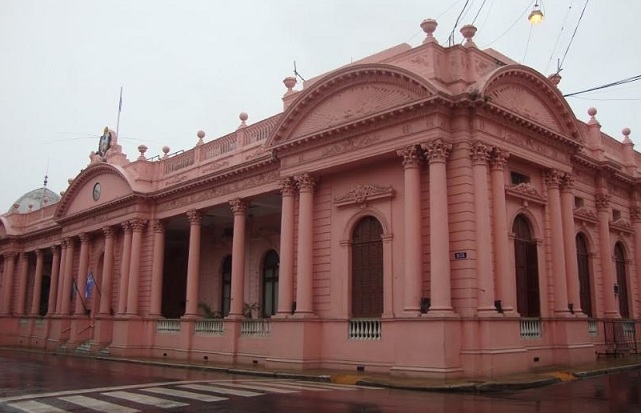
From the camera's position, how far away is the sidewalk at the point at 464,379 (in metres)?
13.9

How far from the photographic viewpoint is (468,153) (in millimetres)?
16609

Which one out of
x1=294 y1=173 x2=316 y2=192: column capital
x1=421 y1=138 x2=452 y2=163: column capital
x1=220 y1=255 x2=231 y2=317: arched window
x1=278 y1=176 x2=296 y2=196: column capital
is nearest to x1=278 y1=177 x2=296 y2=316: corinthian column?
x1=278 y1=176 x2=296 y2=196: column capital

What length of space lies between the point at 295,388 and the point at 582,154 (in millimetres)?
13728

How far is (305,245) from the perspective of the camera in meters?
19.5

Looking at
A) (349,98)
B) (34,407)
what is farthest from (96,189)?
(34,407)

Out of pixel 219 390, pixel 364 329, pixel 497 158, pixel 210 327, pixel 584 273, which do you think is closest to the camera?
pixel 219 390

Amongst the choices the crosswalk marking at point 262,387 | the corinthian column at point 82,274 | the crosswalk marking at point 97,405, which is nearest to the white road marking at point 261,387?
the crosswalk marking at point 262,387

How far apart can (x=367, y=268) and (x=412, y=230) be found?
264 cm

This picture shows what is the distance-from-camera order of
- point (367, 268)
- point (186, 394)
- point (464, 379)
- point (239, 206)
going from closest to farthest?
point (186, 394), point (464, 379), point (367, 268), point (239, 206)

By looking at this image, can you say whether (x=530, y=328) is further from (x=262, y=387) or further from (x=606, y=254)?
(x=262, y=387)

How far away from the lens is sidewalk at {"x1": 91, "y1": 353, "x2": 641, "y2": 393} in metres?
13.9

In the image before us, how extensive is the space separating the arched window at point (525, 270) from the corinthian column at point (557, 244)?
24.9 inches

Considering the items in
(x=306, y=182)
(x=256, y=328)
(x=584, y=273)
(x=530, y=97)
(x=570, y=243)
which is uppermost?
(x=530, y=97)

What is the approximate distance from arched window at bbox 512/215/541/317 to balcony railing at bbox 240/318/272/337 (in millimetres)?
8051
